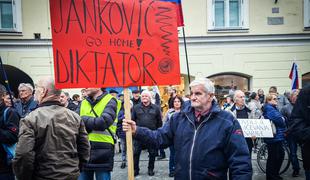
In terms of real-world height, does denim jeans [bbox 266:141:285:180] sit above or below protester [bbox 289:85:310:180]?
below

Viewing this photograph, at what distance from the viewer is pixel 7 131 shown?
3.80 m

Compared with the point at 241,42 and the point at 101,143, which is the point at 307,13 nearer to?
the point at 241,42

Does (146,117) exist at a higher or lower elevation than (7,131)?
lower

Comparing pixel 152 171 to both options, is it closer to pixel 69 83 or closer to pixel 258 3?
pixel 69 83

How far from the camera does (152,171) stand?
25.3 ft

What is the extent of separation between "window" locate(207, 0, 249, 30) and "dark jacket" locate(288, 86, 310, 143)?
11441mm

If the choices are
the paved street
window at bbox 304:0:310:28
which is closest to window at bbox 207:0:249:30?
window at bbox 304:0:310:28

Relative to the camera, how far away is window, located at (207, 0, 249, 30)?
1496 centimetres

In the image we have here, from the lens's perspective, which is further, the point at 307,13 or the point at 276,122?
the point at 307,13

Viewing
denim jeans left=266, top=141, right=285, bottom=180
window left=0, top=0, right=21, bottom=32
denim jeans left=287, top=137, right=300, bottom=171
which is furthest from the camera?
window left=0, top=0, right=21, bottom=32

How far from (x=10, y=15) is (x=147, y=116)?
1013cm

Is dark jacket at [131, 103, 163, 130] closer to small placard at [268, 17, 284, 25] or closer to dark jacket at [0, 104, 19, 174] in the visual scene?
dark jacket at [0, 104, 19, 174]

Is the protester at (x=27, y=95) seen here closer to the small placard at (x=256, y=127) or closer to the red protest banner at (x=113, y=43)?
the red protest banner at (x=113, y=43)

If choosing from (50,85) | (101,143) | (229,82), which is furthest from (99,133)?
(229,82)
